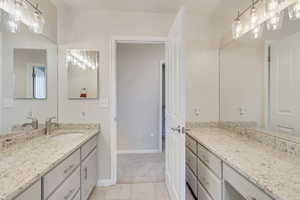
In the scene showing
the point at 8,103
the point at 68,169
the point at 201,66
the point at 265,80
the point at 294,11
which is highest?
the point at 294,11

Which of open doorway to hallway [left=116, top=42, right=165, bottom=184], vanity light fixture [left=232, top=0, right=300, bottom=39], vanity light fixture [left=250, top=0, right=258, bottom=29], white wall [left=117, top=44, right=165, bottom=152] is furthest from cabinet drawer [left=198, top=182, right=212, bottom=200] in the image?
white wall [left=117, top=44, right=165, bottom=152]

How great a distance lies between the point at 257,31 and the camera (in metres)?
2.02

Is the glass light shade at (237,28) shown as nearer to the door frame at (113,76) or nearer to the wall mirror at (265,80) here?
the wall mirror at (265,80)

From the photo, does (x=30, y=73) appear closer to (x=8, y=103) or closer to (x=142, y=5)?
(x=8, y=103)

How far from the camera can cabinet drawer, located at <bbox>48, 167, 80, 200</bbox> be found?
54.8 inches

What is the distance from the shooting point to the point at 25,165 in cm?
125

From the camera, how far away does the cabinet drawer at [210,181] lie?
1606 millimetres

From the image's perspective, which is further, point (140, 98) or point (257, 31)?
point (140, 98)

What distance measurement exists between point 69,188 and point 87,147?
599 mm

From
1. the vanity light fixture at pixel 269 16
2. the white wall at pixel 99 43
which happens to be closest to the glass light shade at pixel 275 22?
the vanity light fixture at pixel 269 16

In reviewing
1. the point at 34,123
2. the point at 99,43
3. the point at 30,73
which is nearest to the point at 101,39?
the point at 99,43

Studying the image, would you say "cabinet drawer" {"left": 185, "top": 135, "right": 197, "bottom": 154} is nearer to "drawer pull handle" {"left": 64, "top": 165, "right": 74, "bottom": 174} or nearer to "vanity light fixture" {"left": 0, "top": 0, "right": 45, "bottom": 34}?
"drawer pull handle" {"left": 64, "top": 165, "right": 74, "bottom": 174}

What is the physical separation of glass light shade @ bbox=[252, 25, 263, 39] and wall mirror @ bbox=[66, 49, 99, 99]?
6.35ft

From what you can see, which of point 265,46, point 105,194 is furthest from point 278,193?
point 105,194
